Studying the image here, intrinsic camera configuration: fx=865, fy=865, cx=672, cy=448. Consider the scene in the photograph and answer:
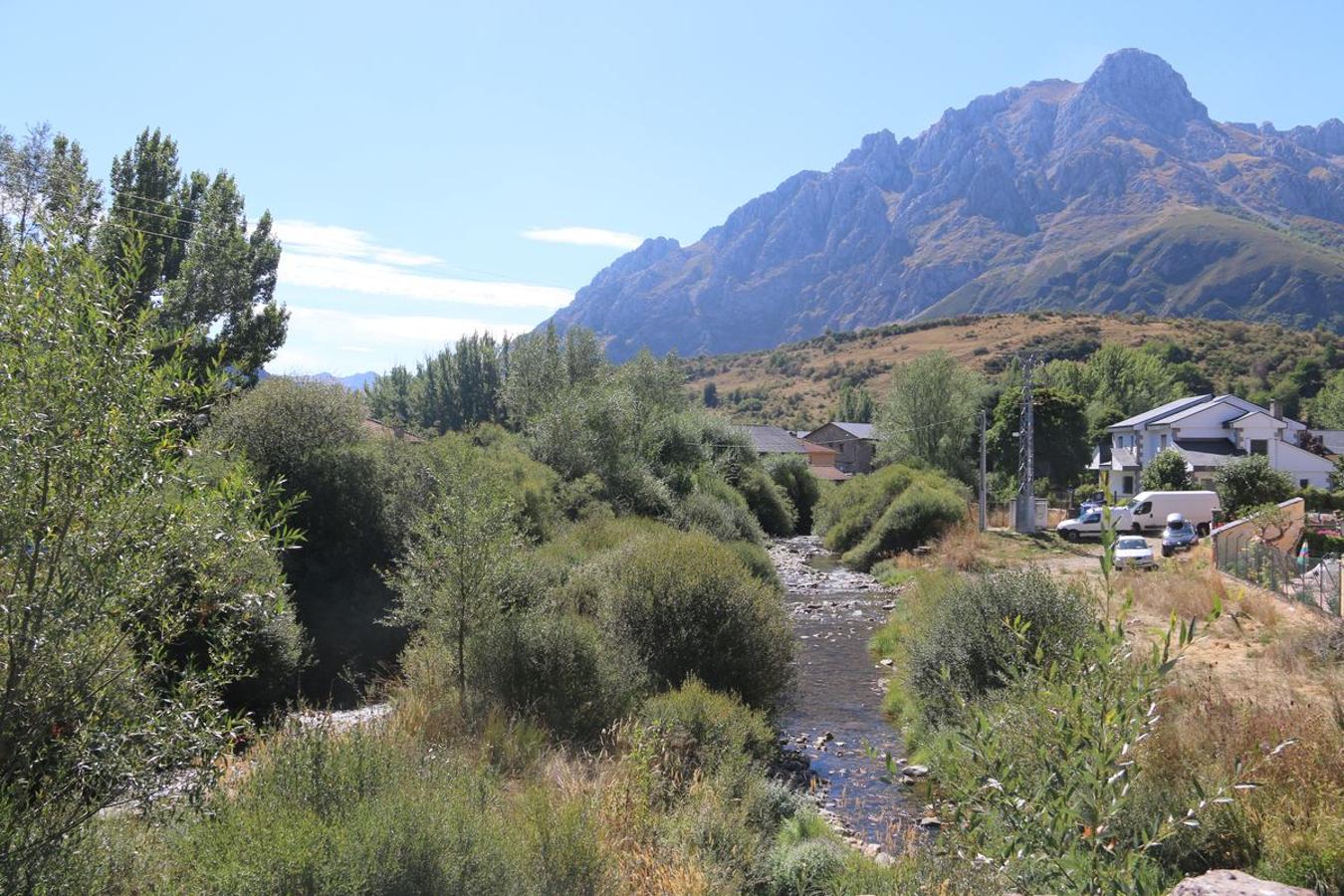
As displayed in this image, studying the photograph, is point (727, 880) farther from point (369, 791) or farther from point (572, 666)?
point (572, 666)

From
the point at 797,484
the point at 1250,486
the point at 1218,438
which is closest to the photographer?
the point at 1250,486

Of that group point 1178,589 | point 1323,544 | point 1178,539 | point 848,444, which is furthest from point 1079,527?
point 848,444

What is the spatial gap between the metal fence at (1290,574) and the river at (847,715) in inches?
405

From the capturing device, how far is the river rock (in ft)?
21.5

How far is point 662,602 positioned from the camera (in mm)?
16312

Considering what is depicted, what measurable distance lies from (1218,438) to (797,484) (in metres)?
29.2

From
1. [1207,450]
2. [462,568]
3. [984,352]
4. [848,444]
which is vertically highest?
[984,352]

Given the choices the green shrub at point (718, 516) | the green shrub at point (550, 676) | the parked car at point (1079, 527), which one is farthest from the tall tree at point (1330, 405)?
the green shrub at point (550, 676)

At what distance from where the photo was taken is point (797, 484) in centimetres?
6172

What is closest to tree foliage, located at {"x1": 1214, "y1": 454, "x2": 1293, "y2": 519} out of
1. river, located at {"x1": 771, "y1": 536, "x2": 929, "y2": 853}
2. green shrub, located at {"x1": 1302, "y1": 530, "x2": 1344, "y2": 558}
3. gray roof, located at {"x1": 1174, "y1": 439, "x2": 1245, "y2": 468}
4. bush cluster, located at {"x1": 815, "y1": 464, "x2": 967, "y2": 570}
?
green shrub, located at {"x1": 1302, "y1": 530, "x2": 1344, "y2": 558}

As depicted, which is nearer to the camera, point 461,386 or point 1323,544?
point 1323,544

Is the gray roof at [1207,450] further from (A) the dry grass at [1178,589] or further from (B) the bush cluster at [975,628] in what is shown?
(B) the bush cluster at [975,628]

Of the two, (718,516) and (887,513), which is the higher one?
(718,516)

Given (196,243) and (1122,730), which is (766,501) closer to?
(196,243)
